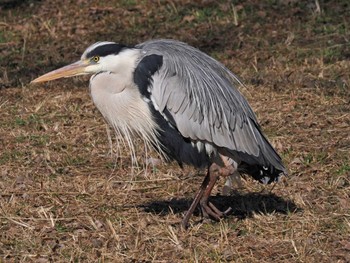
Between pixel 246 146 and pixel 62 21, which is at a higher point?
pixel 246 146

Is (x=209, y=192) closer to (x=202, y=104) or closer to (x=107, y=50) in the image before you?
(x=202, y=104)

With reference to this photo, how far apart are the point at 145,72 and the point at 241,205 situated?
3.99 ft

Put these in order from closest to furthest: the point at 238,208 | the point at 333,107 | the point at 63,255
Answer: the point at 63,255 → the point at 238,208 → the point at 333,107

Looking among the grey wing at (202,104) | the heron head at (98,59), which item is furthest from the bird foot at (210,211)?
the heron head at (98,59)

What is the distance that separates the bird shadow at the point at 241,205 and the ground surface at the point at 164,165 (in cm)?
1

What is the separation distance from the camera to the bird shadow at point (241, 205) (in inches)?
246

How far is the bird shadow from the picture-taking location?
20.5 feet

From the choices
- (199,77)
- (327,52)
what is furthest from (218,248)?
(327,52)

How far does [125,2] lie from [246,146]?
576 centimetres

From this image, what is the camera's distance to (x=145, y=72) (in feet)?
19.1

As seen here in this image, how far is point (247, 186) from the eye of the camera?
6.74 m

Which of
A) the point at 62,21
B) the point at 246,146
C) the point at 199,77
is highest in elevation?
the point at 199,77

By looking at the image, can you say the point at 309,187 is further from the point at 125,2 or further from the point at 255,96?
the point at 125,2

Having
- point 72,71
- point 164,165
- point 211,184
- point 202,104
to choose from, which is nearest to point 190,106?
point 202,104
